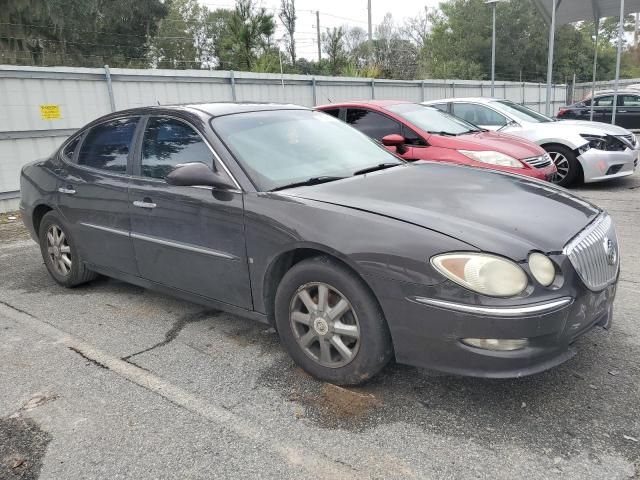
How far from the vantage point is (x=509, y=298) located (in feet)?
7.72

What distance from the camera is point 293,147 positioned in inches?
141

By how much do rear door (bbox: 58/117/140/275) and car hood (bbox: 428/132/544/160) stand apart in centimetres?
Result: 398

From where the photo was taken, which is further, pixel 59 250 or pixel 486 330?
pixel 59 250

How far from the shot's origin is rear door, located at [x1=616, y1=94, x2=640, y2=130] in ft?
56.7

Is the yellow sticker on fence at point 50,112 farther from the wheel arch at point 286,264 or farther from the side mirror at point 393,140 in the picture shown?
the wheel arch at point 286,264

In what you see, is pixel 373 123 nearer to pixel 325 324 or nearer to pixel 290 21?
pixel 325 324

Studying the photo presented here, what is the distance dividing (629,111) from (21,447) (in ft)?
63.9

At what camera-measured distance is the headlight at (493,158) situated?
260 inches

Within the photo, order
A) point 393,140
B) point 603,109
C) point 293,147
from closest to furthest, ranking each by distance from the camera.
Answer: point 293,147 < point 393,140 < point 603,109

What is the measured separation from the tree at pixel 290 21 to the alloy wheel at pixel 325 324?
101 feet

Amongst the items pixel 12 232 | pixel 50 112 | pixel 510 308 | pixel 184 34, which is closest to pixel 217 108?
pixel 510 308

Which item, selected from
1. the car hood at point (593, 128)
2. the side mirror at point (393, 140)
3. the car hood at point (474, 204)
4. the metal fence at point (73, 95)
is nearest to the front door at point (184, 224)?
the car hood at point (474, 204)

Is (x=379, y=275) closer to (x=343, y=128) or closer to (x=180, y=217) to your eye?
→ (x=180, y=217)

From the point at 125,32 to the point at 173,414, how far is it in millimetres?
37691
